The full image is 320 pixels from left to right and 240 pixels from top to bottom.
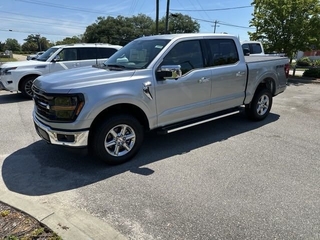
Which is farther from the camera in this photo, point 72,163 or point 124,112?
point 72,163

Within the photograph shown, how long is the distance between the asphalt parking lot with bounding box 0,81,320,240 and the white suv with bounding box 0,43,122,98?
3.58 metres

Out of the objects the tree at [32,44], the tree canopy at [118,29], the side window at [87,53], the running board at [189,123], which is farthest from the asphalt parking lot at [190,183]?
the tree at [32,44]

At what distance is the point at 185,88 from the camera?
4418 mm

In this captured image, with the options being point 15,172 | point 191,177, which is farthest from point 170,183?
point 15,172

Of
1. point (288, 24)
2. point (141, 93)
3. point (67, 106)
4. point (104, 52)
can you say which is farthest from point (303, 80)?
point (67, 106)

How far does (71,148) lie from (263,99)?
4.52 meters

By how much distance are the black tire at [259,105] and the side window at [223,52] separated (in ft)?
3.74

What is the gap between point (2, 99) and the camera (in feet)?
29.1

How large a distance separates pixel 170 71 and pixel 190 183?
1.66 metres

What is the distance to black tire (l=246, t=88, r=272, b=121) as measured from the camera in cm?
591

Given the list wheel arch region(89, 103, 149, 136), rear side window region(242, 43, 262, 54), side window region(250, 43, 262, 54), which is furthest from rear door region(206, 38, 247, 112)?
side window region(250, 43, 262, 54)

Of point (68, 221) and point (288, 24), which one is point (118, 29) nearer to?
point (288, 24)

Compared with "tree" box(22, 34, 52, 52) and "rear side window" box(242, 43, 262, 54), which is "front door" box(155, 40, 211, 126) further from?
"tree" box(22, 34, 52, 52)

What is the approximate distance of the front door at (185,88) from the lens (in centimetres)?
420
